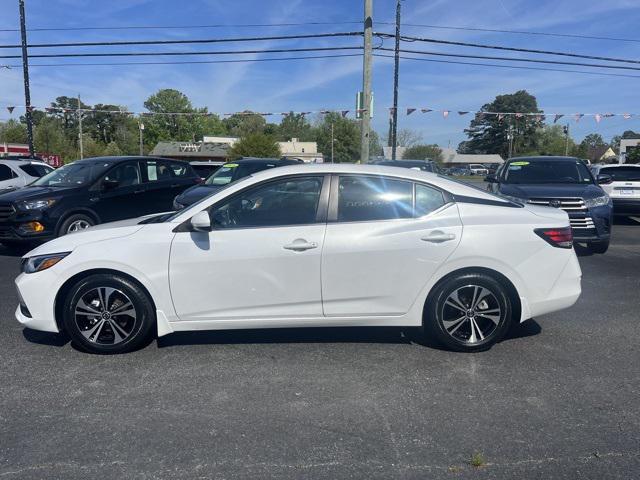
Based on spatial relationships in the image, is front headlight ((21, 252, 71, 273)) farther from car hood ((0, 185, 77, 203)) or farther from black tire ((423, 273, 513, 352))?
car hood ((0, 185, 77, 203))

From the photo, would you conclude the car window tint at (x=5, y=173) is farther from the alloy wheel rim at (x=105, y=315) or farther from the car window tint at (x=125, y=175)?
the alloy wheel rim at (x=105, y=315)

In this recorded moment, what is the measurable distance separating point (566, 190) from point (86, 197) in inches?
322

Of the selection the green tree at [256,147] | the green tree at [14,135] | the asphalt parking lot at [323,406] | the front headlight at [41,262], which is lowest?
the asphalt parking lot at [323,406]

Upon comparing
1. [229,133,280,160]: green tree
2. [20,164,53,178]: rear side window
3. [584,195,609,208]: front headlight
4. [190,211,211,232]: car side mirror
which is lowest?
[584,195,609,208]: front headlight

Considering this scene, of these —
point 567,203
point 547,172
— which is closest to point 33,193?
point 567,203

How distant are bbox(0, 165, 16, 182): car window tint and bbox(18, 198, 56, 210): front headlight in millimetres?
4999

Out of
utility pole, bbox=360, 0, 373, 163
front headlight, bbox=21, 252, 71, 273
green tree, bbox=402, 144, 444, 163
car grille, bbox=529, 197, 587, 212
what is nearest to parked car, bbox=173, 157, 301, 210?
car grille, bbox=529, 197, 587, 212

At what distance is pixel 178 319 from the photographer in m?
4.29

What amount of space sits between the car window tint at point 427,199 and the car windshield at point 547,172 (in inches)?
234

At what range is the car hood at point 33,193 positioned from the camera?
8547mm

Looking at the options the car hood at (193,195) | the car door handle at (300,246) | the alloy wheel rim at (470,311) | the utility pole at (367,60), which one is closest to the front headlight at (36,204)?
the car hood at (193,195)

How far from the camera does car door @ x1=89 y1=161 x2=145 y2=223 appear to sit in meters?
9.32

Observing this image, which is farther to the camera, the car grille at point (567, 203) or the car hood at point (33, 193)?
the car hood at point (33, 193)

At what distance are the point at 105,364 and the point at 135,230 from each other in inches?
43.8
